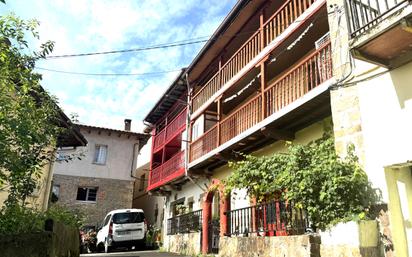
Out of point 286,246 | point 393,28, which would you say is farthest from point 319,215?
point 393,28

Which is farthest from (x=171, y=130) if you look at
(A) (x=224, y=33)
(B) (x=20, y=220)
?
(B) (x=20, y=220)

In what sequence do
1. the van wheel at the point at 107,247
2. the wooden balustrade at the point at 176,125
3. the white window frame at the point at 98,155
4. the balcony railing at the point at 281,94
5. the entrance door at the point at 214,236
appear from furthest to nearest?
1. the white window frame at the point at 98,155
2. the wooden balustrade at the point at 176,125
3. the van wheel at the point at 107,247
4. the entrance door at the point at 214,236
5. the balcony railing at the point at 281,94

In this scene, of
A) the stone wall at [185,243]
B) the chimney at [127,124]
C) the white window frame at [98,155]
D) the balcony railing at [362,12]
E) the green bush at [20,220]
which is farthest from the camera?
the chimney at [127,124]

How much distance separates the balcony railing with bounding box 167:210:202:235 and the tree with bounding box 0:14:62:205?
30.6 ft

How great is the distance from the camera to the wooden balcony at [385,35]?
604cm

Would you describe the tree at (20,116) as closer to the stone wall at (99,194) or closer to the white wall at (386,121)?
the white wall at (386,121)

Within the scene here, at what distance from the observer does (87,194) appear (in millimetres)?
27875

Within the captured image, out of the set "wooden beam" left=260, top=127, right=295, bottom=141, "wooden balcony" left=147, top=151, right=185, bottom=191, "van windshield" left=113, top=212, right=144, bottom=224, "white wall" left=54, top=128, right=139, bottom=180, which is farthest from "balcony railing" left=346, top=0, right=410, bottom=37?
"white wall" left=54, top=128, right=139, bottom=180

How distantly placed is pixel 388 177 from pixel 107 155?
24.6 meters

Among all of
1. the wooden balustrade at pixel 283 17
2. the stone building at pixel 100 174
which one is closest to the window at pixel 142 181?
the stone building at pixel 100 174

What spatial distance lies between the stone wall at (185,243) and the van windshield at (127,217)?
2106mm

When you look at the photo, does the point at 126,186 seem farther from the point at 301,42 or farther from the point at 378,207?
the point at 378,207

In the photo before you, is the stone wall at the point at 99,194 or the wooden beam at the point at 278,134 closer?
the wooden beam at the point at 278,134

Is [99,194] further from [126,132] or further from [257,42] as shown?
[257,42]
